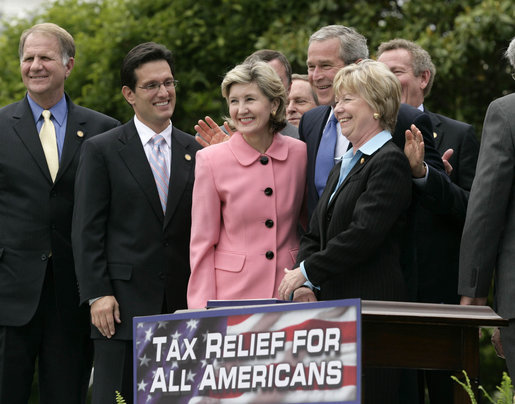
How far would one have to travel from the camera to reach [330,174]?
16.8 feet

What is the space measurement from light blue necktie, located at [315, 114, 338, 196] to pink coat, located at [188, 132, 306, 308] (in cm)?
16

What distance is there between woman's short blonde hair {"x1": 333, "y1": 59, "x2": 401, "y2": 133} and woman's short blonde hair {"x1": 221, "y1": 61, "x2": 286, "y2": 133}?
540mm

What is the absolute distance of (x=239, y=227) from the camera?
538 cm

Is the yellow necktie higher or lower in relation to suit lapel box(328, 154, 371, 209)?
higher

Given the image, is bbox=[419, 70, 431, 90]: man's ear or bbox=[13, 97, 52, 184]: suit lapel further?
bbox=[419, 70, 431, 90]: man's ear

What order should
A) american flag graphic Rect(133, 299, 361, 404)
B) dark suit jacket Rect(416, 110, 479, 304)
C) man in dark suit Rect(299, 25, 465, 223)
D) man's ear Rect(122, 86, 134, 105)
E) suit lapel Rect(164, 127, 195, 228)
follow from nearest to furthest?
american flag graphic Rect(133, 299, 361, 404) → man in dark suit Rect(299, 25, 465, 223) → suit lapel Rect(164, 127, 195, 228) → dark suit jacket Rect(416, 110, 479, 304) → man's ear Rect(122, 86, 134, 105)

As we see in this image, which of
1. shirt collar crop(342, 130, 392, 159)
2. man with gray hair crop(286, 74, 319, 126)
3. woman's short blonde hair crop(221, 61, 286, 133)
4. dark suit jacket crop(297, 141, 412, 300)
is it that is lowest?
dark suit jacket crop(297, 141, 412, 300)

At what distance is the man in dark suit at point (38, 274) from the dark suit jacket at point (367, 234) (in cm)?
182

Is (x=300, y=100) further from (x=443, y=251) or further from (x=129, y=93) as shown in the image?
(x=443, y=251)

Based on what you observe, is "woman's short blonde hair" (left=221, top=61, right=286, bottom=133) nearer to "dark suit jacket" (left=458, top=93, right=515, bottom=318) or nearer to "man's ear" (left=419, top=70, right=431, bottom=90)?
"dark suit jacket" (left=458, top=93, right=515, bottom=318)

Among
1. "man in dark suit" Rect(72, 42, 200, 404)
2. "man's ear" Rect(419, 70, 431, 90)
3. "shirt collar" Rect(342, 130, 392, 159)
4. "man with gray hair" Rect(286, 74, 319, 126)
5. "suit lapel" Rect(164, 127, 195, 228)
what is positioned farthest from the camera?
"man with gray hair" Rect(286, 74, 319, 126)

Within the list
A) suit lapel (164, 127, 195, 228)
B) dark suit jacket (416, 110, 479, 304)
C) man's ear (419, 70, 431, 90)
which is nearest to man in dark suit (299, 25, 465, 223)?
dark suit jacket (416, 110, 479, 304)

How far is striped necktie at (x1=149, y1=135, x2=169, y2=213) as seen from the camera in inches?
234

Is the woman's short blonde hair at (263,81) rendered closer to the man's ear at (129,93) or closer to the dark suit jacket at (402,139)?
the dark suit jacket at (402,139)
